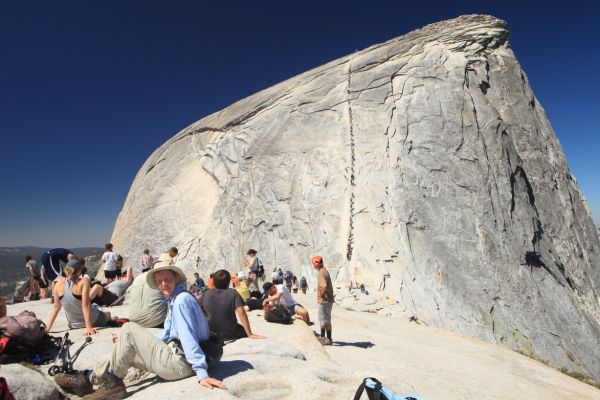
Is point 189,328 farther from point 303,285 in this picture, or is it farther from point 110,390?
point 303,285

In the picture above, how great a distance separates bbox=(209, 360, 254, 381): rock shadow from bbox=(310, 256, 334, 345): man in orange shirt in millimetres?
2983

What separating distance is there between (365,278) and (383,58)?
13375mm

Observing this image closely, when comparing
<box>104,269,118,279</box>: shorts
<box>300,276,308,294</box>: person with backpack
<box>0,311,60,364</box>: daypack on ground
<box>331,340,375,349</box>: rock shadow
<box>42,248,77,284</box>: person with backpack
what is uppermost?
<box>42,248,77,284</box>: person with backpack

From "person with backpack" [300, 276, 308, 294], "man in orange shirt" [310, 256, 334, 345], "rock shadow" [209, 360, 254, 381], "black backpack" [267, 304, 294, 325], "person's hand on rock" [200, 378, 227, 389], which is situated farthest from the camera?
"person with backpack" [300, 276, 308, 294]

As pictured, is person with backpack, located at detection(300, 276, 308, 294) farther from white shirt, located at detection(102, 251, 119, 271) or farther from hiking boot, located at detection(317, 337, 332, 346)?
hiking boot, located at detection(317, 337, 332, 346)

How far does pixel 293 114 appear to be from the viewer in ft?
73.0

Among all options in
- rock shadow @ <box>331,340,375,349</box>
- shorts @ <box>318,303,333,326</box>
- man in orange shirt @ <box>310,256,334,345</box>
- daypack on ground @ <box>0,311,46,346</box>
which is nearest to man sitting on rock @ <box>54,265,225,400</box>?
daypack on ground @ <box>0,311,46,346</box>

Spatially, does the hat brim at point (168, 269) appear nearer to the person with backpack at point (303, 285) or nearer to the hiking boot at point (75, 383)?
the hiking boot at point (75, 383)

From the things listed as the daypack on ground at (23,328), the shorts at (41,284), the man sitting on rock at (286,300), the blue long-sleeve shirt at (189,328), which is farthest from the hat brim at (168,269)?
the shorts at (41,284)

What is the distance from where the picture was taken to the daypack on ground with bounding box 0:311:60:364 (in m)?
5.29

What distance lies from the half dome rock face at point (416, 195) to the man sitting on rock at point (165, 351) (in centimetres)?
1164

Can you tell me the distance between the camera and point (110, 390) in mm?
4320

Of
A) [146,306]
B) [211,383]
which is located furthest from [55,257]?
[211,383]

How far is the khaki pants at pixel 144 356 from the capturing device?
439 cm
